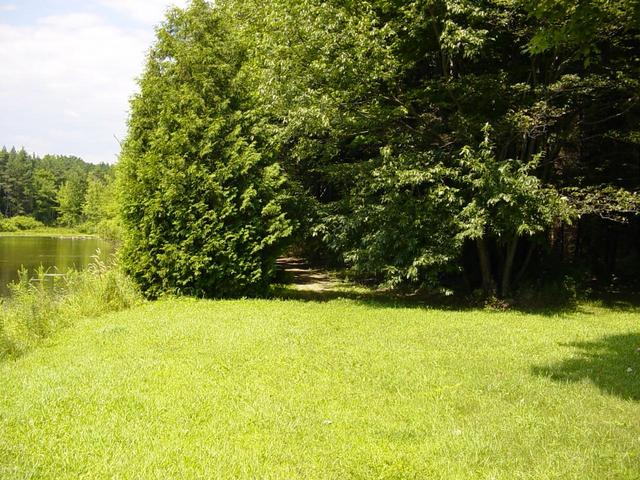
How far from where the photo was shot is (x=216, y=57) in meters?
12.6

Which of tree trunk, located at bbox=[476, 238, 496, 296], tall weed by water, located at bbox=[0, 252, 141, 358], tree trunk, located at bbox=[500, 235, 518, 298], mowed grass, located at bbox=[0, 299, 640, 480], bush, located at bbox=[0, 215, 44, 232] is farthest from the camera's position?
bush, located at bbox=[0, 215, 44, 232]

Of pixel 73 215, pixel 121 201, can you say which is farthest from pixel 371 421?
pixel 73 215

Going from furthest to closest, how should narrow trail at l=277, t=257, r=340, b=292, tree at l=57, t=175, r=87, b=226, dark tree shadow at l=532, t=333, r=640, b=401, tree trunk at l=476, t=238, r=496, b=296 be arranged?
tree at l=57, t=175, r=87, b=226, narrow trail at l=277, t=257, r=340, b=292, tree trunk at l=476, t=238, r=496, b=296, dark tree shadow at l=532, t=333, r=640, b=401

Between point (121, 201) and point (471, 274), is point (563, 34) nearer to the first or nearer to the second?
point (471, 274)

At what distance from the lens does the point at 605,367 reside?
261 inches

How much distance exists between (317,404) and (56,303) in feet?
24.1

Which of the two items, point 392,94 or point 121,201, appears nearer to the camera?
point 392,94

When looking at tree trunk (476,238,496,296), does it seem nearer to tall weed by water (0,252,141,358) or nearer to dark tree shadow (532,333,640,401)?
dark tree shadow (532,333,640,401)

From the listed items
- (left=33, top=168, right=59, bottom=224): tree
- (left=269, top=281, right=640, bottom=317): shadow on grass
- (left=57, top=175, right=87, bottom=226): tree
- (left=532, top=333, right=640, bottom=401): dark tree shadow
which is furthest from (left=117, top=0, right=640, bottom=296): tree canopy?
(left=33, top=168, right=59, bottom=224): tree

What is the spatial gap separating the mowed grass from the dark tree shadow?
36 millimetres

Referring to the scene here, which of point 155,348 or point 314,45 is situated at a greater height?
point 314,45

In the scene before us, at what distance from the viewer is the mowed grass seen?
383 cm

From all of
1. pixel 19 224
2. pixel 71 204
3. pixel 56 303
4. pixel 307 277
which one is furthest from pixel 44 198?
pixel 56 303

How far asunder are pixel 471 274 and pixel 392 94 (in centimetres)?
570
